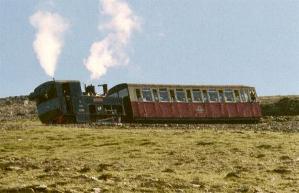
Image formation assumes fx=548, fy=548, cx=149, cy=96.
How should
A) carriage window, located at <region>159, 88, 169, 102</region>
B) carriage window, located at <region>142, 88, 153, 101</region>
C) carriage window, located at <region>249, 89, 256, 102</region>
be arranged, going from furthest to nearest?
carriage window, located at <region>249, 89, 256, 102</region>, carriage window, located at <region>159, 88, 169, 102</region>, carriage window, located at <region>142, 88, 153, 101</region>

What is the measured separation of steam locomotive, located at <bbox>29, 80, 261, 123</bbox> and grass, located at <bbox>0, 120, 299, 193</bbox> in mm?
6654

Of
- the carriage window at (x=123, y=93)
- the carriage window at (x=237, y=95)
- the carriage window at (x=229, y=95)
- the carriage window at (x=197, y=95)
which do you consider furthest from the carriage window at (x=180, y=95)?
the carriage window at (x=237, y=95)

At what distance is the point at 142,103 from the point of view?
3716 centimetres

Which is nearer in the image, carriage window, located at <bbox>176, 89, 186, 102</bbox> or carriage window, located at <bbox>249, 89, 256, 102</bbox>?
carriage window, located at <bbox>176, 89, 186, 102</bbox>

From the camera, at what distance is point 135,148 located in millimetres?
21781

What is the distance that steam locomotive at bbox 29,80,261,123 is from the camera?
3528 cm

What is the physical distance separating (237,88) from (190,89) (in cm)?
456

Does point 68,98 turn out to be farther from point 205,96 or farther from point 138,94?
point 205,96

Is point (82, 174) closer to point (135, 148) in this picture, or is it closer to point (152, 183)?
point (152, 183)

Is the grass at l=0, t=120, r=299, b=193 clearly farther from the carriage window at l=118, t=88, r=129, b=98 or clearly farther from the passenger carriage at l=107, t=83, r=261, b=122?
the carriage window at l=118, t=88, r=129, b=98

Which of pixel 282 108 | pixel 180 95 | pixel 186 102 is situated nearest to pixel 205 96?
pixel 186 102

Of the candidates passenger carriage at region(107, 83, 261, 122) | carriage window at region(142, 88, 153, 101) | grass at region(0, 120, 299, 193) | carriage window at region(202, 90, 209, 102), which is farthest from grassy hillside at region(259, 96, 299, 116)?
grass at region(0, 120, 299, 193)

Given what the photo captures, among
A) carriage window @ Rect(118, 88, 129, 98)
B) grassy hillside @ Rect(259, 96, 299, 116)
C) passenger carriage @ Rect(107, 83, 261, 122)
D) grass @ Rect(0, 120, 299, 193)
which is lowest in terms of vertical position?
grass @ Rect(0, 120, 299, 193)

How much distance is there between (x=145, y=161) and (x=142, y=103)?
61.5ft
